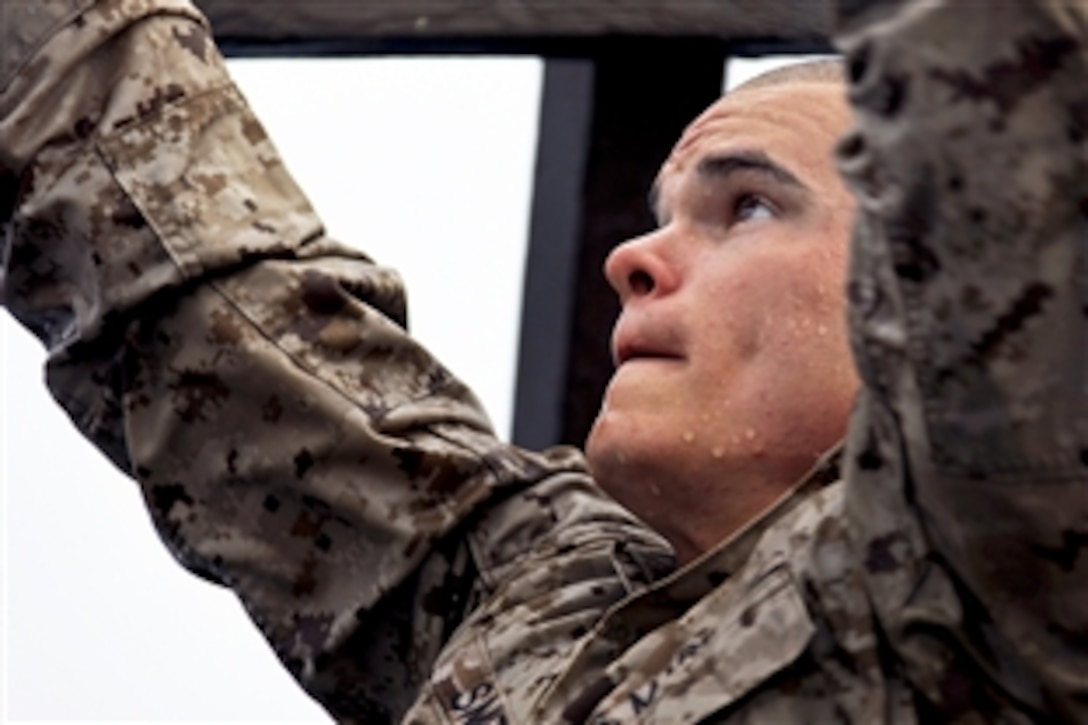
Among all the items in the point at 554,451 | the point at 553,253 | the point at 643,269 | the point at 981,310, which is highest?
the point at 981,310

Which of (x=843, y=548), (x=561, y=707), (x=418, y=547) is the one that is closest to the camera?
(x=843, y=548)

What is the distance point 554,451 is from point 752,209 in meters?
0.32

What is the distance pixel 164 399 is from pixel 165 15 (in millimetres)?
259

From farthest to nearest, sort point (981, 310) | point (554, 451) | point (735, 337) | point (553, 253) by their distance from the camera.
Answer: point (553, 253) → point (554, 451) → point (735, 337) → point (981, 310)

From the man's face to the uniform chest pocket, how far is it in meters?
0.09

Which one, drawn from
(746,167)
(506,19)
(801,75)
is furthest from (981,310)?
(506,19)

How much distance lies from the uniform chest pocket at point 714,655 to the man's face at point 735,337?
0.30 feet

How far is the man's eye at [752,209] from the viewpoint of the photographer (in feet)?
6.42

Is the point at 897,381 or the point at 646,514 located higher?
the point at 897,381

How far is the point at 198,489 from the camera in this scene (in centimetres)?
217

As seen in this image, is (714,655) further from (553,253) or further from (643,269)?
(553,253)

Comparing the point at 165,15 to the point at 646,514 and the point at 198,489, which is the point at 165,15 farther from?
the point at 646,514

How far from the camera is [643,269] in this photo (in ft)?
6.42

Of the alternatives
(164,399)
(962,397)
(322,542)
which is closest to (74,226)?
A: (164,399)
